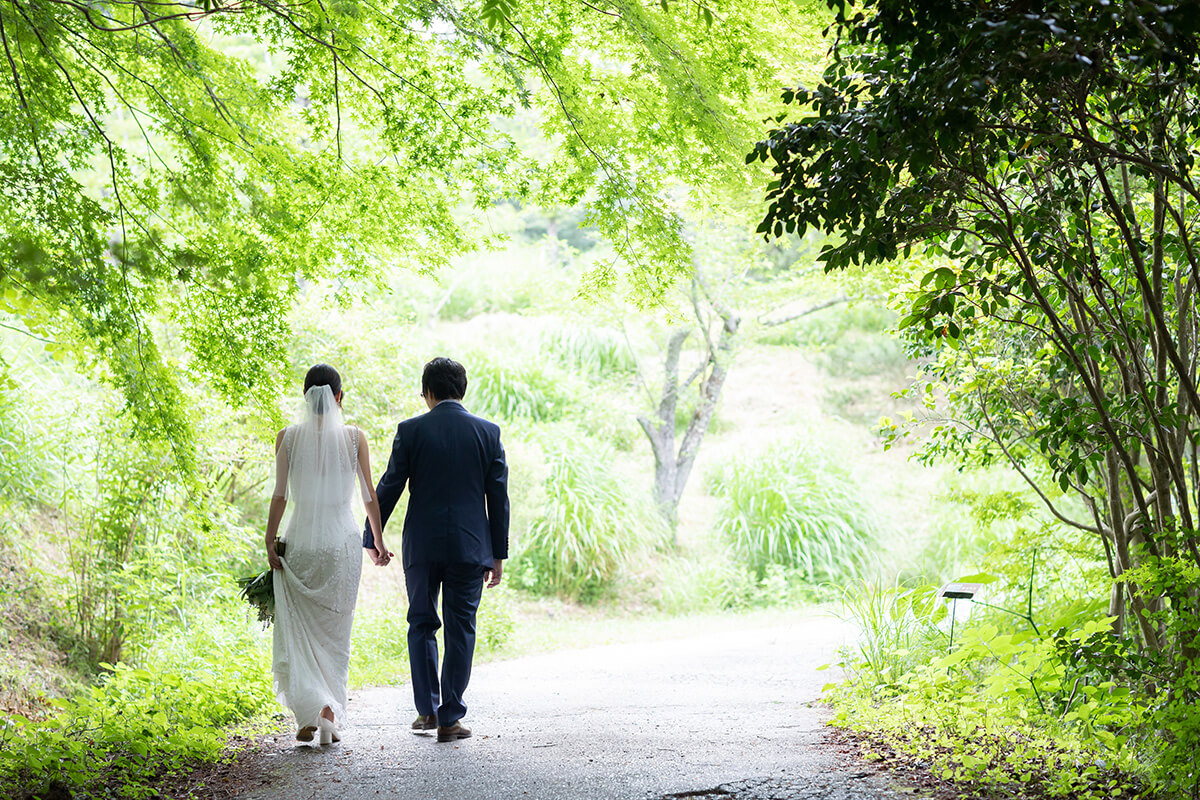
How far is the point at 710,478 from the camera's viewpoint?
1606cm

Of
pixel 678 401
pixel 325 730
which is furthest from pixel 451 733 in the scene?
pixel 678 401

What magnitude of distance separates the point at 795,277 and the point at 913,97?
34.6 feet

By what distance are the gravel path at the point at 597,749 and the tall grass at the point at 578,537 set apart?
5.05 m

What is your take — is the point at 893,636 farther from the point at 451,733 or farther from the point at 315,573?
the point at 315,573

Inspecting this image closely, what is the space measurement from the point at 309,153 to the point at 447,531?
2.11 m

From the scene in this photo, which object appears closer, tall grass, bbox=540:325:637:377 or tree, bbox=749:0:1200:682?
tree, bbox=749:0:1200:682

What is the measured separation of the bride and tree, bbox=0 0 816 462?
52 cm

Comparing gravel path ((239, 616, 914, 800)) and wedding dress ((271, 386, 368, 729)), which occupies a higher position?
wedding dress ((271, 386, 368, 729))

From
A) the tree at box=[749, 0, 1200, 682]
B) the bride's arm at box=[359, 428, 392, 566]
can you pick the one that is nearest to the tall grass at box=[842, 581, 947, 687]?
the tree at box=[749, 0, 1200, 682]

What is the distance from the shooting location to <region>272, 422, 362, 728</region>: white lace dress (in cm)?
439

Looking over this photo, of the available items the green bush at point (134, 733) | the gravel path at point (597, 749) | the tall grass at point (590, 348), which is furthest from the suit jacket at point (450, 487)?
the tall grass at point (590, 348)

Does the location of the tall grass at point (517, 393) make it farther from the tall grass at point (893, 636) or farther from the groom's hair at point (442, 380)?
the groom's hair at point (442, 380)

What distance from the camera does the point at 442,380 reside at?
472 centimetres

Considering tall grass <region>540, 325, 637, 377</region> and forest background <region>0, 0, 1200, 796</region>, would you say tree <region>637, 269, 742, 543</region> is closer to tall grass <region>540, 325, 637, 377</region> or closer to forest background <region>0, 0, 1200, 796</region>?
tall grass <region>540, 325, 637, 377</region>
